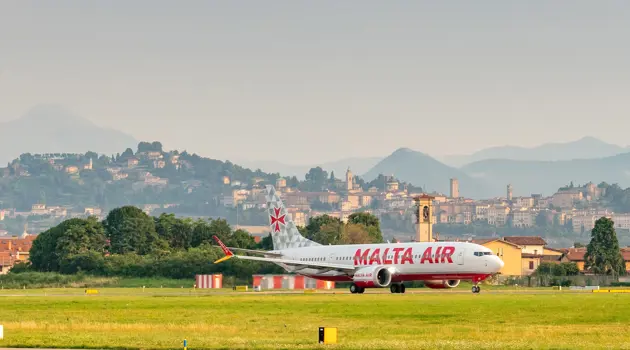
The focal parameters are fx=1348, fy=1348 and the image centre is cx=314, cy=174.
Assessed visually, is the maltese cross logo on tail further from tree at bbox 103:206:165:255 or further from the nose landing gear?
tree at bbox 103:206:165:255

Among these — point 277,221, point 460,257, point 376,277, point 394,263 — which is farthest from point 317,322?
point 277,221

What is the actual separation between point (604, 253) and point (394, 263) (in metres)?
76.9

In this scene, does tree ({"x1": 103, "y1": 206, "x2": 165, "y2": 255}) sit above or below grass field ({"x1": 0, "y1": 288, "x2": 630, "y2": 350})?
above

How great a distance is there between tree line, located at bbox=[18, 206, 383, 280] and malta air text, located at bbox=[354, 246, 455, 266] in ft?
96.7

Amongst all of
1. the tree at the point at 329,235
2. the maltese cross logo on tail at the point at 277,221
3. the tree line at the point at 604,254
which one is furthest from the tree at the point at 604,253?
the maltese cross logo on tail at the point at 277,221

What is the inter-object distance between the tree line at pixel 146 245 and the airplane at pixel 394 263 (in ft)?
76.2

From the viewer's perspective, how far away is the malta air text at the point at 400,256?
96.8 meters

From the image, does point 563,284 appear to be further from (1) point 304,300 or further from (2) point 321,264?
(1) point 304,300

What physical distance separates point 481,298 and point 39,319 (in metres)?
31.2

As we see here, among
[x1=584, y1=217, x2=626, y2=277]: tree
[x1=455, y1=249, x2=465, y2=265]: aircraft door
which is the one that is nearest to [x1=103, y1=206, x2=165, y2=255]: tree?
[x1=584, y1=217, x2=626, y2=277]: tree

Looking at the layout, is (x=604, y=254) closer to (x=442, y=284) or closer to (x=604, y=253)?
(x=604, y=253)

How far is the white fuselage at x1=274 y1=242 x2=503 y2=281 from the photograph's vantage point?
314 feet

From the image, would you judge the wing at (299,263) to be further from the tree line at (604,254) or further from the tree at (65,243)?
the tree line at (604,254)

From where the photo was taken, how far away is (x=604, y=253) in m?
171
